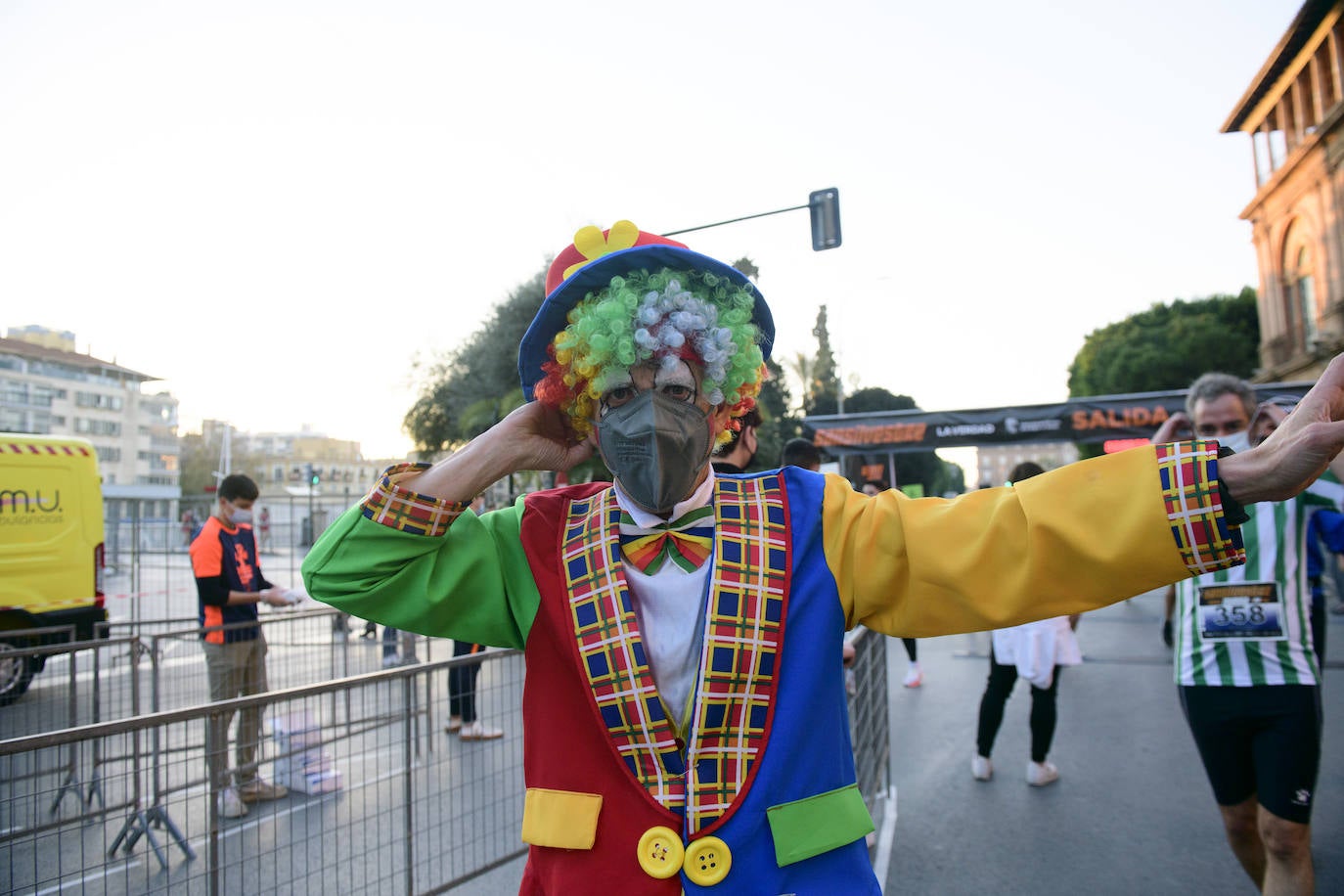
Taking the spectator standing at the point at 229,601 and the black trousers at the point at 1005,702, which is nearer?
the black trousers at the point at 1005,702

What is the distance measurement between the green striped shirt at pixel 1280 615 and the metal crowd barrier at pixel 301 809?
50.6 inches

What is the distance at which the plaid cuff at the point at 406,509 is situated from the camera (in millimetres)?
1592

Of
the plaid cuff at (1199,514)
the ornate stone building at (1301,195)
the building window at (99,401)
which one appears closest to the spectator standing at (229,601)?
the plaid cuff at (1199,514)

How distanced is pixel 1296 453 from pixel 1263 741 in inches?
90.2

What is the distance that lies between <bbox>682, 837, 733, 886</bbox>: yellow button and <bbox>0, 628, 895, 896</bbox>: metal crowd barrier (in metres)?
1.76

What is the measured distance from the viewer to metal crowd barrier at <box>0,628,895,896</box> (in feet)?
9.25

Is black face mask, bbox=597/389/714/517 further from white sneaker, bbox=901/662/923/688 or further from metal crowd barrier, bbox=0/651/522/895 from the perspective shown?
white sneaker, bbox=901/662/923/688

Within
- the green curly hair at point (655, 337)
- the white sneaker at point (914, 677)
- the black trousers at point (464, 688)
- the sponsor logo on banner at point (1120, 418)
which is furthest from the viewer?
the sponsor logo on banner at point (1120, 418)

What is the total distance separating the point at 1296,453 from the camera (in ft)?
4.07

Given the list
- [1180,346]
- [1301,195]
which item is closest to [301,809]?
[1301,195]

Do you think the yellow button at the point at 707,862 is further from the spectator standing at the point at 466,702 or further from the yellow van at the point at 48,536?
the yellow van at the point at 48,536

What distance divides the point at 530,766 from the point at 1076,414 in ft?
37.1

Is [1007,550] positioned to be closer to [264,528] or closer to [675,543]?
[675,543]

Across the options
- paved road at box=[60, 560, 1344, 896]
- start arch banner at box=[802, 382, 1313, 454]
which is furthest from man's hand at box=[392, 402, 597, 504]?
start arch banner at box=[802, 382, 1313, 454]
